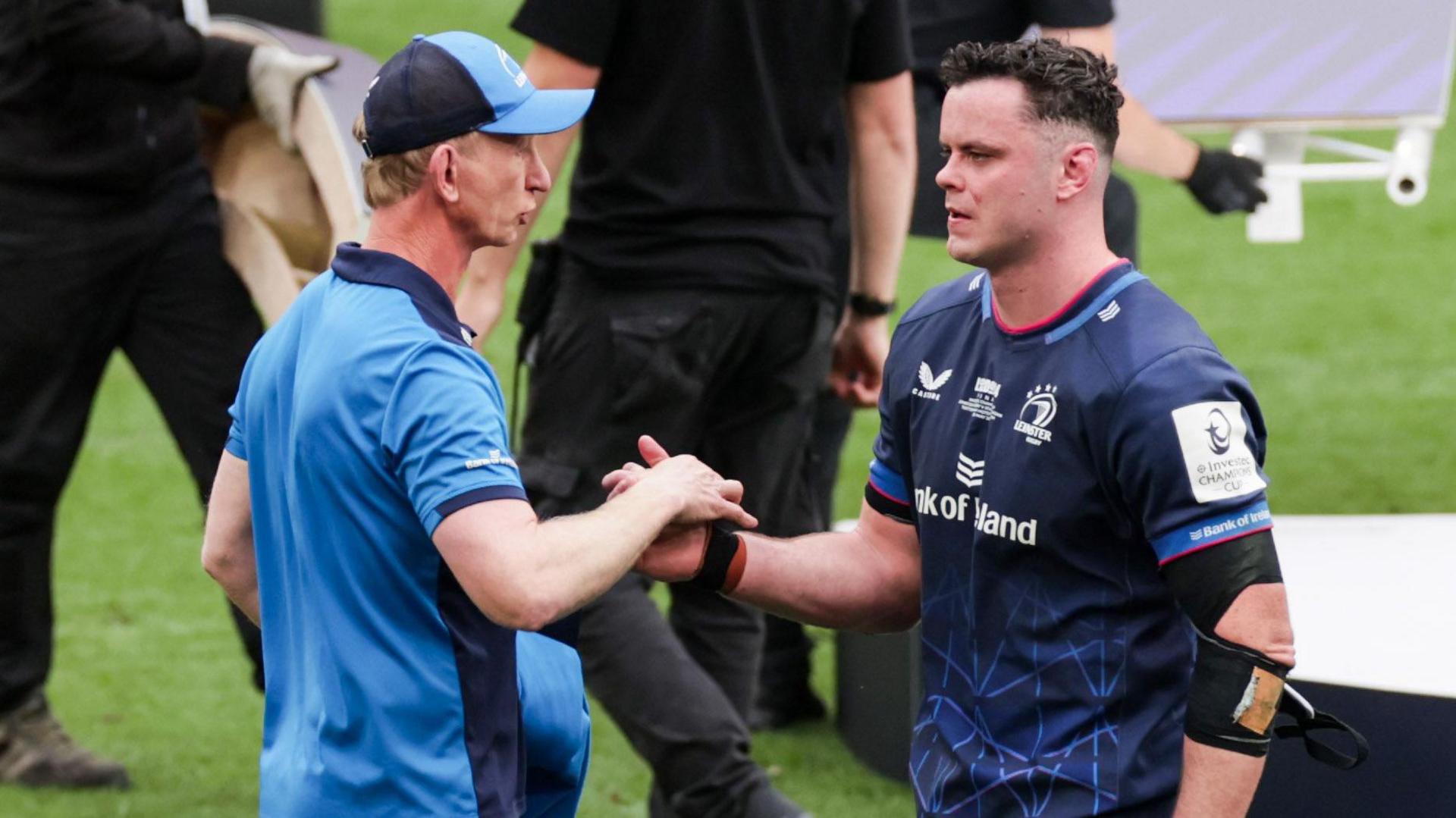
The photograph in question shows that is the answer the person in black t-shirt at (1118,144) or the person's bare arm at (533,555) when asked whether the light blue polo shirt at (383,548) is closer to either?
the person's bare arm at (533,555)

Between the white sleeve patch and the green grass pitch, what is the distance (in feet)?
8.03

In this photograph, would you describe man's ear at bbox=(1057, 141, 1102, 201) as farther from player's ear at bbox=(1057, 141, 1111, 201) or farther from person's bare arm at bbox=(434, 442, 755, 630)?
person's bare arm at bbox=(434, 442, 755, 630)

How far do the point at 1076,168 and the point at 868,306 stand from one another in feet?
6.38

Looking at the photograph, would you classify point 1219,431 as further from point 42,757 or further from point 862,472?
point 862,472

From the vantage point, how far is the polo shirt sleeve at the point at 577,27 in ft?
13.1

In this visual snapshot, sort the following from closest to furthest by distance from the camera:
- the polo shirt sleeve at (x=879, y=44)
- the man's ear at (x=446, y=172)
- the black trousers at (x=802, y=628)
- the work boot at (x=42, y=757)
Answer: the man's ear at (x=446, y=172) → the polo shirt sleeve at (x=879, y=44) → the work boot at (x=42, y=757) → the black trousers at (x=802, y=628)

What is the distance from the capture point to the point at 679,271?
163 inches

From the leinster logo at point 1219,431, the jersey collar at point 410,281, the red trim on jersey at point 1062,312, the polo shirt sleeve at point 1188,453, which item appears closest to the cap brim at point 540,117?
the jersey collar at point 410,281

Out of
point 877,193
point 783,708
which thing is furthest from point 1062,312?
point 783,708

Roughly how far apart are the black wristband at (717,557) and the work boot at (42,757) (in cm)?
249

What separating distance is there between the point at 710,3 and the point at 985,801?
1.95 meters

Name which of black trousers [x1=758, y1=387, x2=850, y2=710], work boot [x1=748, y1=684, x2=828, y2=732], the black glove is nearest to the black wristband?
black trousers [x1=758, y1=387, x2=850, y2=710]

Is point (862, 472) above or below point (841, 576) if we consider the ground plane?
below

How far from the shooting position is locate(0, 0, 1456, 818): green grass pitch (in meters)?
5.09
